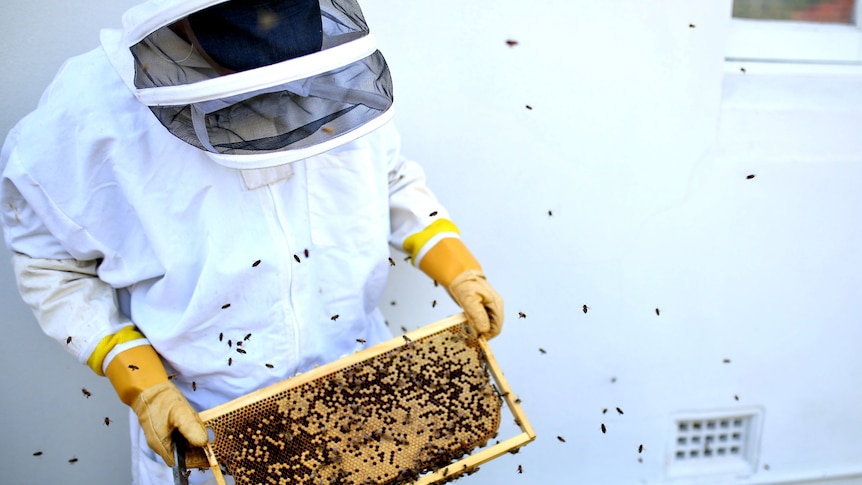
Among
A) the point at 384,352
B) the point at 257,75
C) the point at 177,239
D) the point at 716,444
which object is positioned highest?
the point at 257,75

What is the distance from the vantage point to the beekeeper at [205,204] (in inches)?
66.6

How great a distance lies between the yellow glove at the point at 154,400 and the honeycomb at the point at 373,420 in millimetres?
65

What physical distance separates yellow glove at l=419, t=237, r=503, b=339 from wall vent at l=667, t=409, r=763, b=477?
5.10 feet

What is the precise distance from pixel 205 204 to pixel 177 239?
12cm

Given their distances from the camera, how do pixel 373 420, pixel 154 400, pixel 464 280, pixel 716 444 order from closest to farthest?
pixel 154 400
pixel 373 420
pixel 464 280
pixel 716 444

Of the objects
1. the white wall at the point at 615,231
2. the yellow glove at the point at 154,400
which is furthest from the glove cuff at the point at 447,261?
the yellow glove at the point at 154,400

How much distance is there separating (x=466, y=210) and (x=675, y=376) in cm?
126

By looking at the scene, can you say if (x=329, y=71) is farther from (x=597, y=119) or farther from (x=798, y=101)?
(x=798, y=101)

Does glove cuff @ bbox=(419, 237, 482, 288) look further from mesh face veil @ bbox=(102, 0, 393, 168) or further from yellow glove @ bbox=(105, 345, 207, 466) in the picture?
yellow glove @ bbox=(105, 345, 207, 466)

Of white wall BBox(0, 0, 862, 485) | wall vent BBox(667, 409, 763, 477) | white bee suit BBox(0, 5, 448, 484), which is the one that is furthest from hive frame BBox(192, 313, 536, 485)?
wall vent BBox(667, 409, 763, 477)

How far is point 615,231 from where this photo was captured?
3.08 m

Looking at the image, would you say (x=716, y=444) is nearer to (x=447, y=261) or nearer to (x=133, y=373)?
(x=447, y=261)

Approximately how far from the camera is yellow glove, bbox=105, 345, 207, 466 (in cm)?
187

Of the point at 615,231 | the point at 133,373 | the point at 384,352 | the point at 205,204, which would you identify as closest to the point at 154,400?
the point at 133,373
